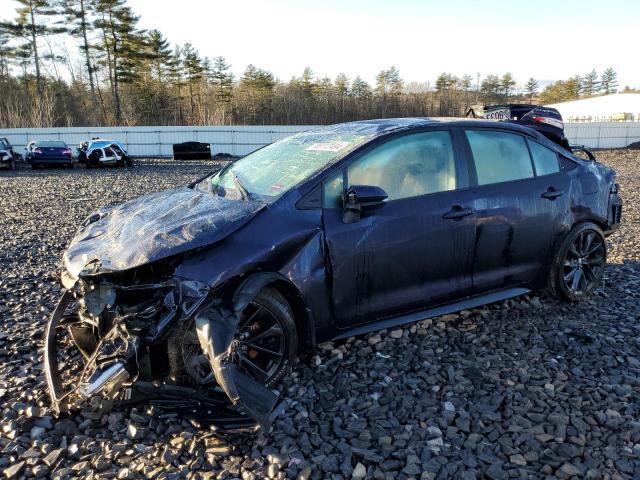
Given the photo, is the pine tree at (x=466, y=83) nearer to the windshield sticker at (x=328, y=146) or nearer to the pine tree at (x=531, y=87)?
the pine tree at (x=531, y=87)

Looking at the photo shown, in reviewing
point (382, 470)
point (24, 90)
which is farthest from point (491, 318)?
point (24, 90)

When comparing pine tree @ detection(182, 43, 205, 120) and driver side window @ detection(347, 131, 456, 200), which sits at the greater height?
pine tree @ detection(182, 43, 205, 120)

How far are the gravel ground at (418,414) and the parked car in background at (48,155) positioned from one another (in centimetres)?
2011

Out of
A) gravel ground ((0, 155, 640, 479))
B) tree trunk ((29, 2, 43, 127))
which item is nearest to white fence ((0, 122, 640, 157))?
tree trunk ((29, 2, 43, 127))

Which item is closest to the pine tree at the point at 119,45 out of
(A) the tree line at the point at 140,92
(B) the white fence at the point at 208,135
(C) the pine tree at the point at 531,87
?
(A) the tree line at the point at 140,92

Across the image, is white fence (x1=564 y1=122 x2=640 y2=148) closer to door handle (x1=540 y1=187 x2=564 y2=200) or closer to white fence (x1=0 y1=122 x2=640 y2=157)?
white fence (x1=0 y1=122 x2=640 y2=157)

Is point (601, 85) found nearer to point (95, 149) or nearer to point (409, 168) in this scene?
point (95, 149)

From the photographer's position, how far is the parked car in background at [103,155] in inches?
872

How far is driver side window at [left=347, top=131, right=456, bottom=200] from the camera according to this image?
11.2 ft

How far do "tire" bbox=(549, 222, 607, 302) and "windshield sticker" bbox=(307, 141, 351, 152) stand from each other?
2148 millimetres

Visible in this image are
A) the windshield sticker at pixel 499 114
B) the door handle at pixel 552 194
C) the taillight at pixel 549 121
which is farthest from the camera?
the windshield sticker at pixel 499 114

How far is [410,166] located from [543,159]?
4.76ft

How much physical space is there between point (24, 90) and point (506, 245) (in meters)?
50.1

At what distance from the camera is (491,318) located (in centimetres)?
414
